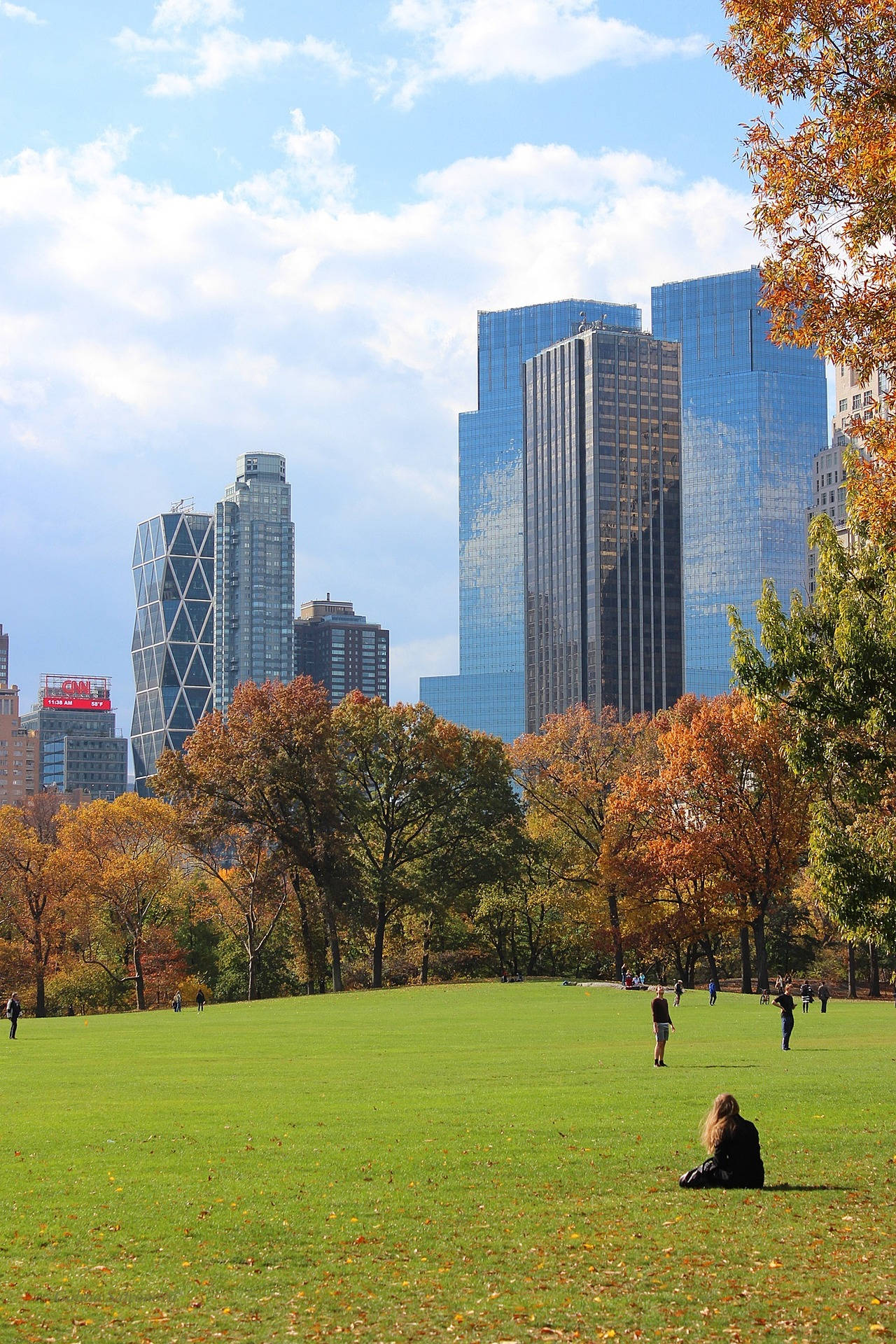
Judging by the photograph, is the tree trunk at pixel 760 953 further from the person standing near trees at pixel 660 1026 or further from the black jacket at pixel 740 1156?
the black jacket at pixel 740 1156

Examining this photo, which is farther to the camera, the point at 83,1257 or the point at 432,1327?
the point at 83,1257

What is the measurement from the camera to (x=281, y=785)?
7325 cm

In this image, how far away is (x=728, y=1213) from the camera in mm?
15477

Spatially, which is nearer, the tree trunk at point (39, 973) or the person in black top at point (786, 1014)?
the person in black top at point (786, 1014)

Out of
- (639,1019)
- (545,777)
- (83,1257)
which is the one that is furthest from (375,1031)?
(545,777)

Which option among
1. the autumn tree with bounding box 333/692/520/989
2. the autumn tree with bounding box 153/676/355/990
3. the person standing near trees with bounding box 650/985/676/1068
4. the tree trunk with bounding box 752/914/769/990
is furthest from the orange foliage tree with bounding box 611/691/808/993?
the person standing near trees with bounding box 650/985/676/1068

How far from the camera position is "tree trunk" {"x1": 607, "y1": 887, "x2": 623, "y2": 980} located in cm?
7644

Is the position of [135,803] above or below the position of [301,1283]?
above

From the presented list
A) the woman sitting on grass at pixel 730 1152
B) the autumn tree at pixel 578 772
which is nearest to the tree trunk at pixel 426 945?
the autumn tree at pixel 578 772

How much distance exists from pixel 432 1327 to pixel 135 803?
75.5 m

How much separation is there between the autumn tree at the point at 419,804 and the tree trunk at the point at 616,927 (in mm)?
6683

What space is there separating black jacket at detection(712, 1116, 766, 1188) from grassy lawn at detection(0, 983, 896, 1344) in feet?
0.65

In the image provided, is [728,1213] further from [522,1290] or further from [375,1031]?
[375,1031]

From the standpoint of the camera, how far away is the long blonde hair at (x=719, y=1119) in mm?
16234
